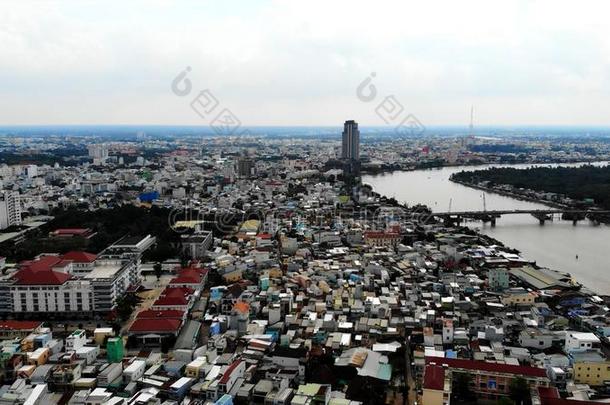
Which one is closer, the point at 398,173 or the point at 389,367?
the point at 389,367

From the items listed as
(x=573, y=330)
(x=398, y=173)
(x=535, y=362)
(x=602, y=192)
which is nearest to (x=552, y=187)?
(x=602, y=192)

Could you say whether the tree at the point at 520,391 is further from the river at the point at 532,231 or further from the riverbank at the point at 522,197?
the riverbank at the point at 522,197

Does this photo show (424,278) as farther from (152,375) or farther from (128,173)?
(128,173)

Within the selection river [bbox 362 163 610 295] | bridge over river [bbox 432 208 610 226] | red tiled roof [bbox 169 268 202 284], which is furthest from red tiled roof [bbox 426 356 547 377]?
bridge over river [bbox 432 208 610 226]

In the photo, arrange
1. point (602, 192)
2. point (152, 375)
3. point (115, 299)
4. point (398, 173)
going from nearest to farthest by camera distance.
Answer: point (152, 375) < point (115, 299) < point (602, 192) < point (398, 173)

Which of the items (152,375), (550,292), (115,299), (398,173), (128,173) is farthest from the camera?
(398,173)

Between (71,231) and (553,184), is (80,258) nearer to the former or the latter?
(71,231)

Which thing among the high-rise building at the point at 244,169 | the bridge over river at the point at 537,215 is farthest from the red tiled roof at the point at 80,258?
the high-rise building at the point at 244,169
